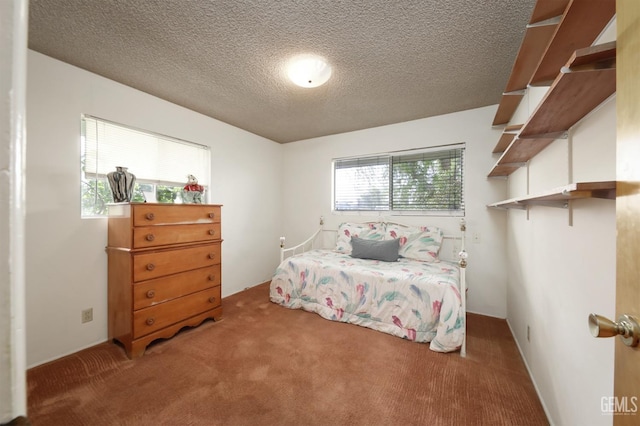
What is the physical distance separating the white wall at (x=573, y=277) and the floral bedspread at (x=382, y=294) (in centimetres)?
56

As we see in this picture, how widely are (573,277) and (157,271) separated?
2.67 meters

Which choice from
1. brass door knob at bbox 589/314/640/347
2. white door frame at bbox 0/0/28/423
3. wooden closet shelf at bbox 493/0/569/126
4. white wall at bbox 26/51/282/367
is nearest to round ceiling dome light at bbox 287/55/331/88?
wooden closet shelf at bbox 493/0/569/126

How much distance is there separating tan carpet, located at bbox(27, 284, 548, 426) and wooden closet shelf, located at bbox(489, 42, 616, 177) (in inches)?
60.5

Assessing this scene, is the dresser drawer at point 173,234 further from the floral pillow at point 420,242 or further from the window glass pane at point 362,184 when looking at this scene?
the floral pillow at point 420,242

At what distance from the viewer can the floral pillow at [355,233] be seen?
3.29 m

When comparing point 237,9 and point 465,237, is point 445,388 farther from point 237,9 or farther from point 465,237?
point 237,9

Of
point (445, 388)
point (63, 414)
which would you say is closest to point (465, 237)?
point (445, 388)

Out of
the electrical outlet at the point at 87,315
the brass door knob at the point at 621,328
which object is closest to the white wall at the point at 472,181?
the brass door knob at the point at 621,328

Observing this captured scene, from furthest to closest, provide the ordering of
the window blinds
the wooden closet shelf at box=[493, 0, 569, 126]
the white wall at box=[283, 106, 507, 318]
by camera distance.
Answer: the white wall at box=[283, 106, 507, 318] < the window blinds < the wooden closet shelf at box=[493, 0, 569, 126]

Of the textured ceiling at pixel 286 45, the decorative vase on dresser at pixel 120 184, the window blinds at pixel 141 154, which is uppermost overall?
the textured ceiling at pixel 286 45

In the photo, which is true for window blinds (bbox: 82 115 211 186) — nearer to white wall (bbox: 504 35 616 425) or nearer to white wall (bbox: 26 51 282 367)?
white wall (bbox: 26 51 282 367)

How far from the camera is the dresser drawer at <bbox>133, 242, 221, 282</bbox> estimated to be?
6.47ft

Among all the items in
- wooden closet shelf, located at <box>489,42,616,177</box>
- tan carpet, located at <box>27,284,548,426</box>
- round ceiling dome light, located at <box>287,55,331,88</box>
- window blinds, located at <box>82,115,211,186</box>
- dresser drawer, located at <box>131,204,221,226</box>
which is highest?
round ceiling dome light, located at <box>287,55,331,88</box>

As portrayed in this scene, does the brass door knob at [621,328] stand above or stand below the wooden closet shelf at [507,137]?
below
